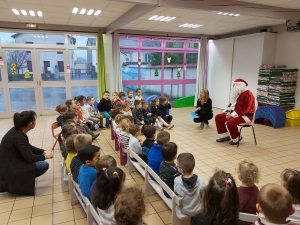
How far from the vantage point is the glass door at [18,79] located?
21.0 ft

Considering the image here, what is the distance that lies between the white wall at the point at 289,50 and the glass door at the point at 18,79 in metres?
7.06

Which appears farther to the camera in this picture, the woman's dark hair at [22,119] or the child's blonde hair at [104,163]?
the woman's dark hair at [22,119]

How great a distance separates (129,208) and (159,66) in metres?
7.40

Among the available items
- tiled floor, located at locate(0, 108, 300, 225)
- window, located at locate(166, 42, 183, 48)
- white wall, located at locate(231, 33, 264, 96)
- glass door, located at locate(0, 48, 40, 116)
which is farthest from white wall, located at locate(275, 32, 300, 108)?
glass door, located at locate(0, 48, 40, 116)

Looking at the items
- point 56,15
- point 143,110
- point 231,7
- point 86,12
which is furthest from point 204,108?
point 56,15

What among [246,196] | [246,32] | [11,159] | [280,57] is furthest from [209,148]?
[246,32]

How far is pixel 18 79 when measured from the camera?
6562 mm

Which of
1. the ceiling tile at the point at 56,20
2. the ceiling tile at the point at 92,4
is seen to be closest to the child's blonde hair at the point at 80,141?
the ceiling tile at the point at 92,4

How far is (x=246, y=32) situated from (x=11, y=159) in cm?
701

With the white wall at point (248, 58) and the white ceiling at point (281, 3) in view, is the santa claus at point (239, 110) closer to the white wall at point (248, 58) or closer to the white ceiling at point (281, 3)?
the white ceiling at point (281, 3)

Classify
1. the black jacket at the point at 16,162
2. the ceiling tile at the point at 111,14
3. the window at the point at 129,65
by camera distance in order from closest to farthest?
1. the black jacket at the point at 16,162
2. the ceiling tile at the point at 111,14
3. the window at the point at 129,65

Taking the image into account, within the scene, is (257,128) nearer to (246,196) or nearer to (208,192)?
(246,196)

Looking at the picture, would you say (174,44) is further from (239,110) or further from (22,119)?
(22,119)

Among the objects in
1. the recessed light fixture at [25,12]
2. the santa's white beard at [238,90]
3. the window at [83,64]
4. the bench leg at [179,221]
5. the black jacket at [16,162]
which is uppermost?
the recessed light fixture at [25,12]
